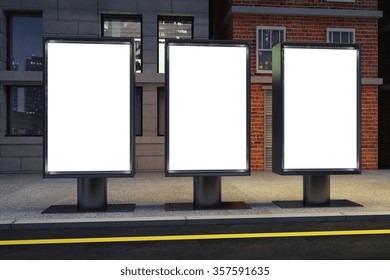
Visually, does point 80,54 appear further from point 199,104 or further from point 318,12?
point 318,12

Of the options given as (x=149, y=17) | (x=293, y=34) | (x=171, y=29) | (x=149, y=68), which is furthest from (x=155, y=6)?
(x=293, y=34)

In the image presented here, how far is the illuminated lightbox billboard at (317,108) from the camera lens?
316 inches

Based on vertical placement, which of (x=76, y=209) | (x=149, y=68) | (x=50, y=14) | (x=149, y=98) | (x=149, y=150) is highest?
(x=50, y=14)

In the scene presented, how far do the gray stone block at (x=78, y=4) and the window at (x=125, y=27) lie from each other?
611 mm

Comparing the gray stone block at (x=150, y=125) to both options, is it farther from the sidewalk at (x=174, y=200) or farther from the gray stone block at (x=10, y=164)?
the gray stone block at (x=10, y=164)

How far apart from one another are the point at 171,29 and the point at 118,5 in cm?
214

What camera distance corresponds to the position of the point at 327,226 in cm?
691

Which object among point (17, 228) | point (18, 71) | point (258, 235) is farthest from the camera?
point (18, 71)

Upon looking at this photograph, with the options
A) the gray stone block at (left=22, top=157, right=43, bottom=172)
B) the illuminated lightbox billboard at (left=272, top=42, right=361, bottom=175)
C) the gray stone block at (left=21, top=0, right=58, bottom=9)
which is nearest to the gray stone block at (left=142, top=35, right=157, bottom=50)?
the gray stone block at (left=21, top=0, right=58, bottom=9)

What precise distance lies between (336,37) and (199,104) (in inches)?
432

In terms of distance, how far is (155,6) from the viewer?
1647 centimetres

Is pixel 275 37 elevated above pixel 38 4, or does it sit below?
below

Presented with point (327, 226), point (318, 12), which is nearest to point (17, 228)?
point (327, 226)

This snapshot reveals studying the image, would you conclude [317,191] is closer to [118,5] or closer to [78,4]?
[118,5]
